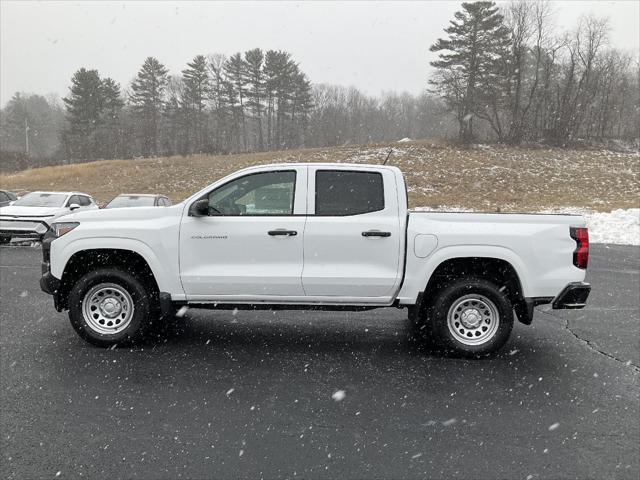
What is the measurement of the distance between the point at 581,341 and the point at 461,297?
1.81 meters

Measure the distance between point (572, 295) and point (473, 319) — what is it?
974mm

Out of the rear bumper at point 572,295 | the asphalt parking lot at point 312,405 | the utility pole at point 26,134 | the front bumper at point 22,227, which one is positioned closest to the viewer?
the asphalt parking lot at point 312,405

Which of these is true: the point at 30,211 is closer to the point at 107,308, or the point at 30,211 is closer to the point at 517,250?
the point at 107,308

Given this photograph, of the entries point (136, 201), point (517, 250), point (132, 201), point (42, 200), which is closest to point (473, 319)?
point (517, 250)

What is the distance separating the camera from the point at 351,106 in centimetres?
7250

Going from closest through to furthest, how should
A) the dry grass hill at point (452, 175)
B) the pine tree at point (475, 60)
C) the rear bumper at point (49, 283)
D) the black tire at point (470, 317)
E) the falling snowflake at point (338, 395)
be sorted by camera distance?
the falling snowflake at point (338, 395)
the black tire at point (470, 317)
the rear bumper at point (49, 283)
the dry grass hill at point (452, 175)
the pine tree at point (475, 60)

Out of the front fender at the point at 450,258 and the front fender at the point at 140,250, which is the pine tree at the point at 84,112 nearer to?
the front fender at the point at 140,250

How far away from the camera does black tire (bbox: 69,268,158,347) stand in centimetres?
514

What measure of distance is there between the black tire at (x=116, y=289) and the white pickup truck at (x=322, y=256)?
0.04 feet

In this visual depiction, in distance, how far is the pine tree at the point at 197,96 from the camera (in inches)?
2426

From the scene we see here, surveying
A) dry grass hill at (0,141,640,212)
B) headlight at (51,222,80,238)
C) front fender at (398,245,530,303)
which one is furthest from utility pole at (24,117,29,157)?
front fender at (398,245,530,303)

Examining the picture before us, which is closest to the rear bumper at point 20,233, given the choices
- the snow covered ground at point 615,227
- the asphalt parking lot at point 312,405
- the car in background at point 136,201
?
the car in background at point 136,201

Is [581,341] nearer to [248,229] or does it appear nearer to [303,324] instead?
[303,324]

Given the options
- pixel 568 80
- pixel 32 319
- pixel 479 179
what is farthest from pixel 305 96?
pixel 32 319
